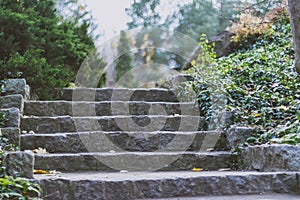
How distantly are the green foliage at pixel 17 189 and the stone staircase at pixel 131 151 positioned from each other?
20cm

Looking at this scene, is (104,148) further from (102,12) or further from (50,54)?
(102,12)

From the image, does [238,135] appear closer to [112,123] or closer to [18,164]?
[112,123]

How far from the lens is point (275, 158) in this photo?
278 cm

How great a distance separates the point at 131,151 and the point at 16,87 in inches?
59.4

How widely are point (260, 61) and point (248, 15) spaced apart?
205cm

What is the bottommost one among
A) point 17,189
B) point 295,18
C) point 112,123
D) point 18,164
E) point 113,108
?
point 17,189

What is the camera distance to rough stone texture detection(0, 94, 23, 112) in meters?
3.77

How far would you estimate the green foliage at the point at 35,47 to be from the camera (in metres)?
4.31

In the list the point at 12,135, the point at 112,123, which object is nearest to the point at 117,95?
the point at 112,123

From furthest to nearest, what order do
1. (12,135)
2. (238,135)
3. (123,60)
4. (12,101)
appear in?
(123,60), (12,101), (238,135), (12,135)

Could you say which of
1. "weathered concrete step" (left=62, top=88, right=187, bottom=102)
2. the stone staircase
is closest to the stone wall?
the stone staircase

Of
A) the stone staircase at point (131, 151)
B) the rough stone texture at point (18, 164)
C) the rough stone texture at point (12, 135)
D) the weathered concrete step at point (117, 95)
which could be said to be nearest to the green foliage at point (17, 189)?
the rough stone texture at point (18, 164)

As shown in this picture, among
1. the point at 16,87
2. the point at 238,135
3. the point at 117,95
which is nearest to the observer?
the point at 238,135

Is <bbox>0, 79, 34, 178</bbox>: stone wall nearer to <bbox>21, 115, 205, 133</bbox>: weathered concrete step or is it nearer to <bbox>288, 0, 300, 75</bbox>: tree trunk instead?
<bbox>21, 115, 205, 133</bbox>: weathered concrete step
